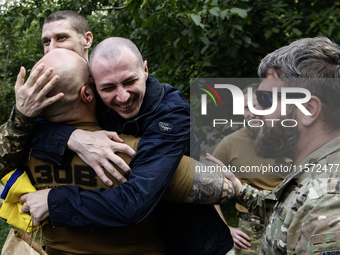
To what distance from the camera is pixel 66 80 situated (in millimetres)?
1839

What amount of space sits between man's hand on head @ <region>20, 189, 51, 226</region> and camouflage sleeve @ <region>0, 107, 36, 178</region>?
8.3 inches

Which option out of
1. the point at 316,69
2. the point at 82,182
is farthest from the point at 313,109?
the point at 82,182

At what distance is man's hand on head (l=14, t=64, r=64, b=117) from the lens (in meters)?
1.79

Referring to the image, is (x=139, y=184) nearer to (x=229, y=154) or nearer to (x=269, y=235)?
(x=269, y=235)

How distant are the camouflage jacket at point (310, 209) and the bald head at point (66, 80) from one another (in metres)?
1.07

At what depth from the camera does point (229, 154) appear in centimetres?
314

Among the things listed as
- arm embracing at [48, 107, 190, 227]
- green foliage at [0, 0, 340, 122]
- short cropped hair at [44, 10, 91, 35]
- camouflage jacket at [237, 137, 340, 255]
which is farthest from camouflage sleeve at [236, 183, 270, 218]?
short cropped hair at [44, 10, 91, 35]

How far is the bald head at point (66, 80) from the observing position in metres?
1.84

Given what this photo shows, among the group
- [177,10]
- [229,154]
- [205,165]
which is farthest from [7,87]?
[205,165]

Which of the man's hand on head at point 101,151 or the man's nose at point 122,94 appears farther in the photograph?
the man's nose at point 122,94

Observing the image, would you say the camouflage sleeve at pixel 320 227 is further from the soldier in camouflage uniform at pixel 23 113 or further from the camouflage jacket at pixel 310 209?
the soldier in camouflage uniform at pixel 23 113

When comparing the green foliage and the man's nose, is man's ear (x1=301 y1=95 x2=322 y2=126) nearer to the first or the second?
the man's nose

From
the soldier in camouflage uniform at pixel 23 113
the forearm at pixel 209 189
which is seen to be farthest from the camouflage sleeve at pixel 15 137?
the forearm at pixel 209 189

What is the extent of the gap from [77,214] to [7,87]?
1144 cm
